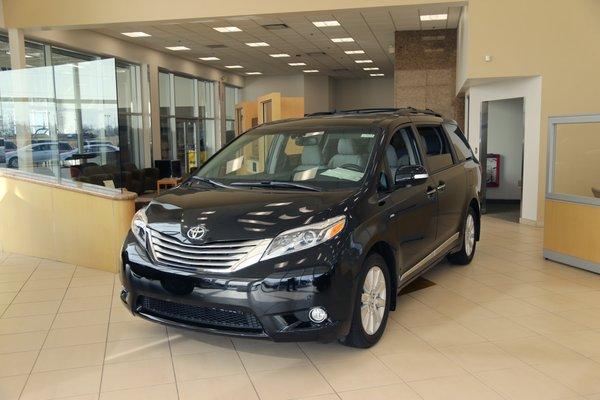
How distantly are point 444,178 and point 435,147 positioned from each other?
0.28m

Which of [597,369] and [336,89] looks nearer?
[597,369]

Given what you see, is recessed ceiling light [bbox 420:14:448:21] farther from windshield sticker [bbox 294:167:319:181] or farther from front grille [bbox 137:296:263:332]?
front grille [bbox 137:296:263:332]

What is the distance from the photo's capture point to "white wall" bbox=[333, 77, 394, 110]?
23766mm

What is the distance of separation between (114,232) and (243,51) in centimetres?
1052

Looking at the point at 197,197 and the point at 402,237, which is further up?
the point at 197,197

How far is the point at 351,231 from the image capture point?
10.3 feet

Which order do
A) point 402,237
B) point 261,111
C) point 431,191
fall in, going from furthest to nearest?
point 261,111, point 431,191, point 402,237

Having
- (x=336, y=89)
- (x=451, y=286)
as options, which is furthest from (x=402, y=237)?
(x=336, y=89)

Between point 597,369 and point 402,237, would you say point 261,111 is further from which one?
point 597,369

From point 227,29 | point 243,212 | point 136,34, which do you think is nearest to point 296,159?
point 243,212

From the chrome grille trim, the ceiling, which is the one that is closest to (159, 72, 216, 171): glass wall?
the ceiling

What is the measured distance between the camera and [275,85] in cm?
2181

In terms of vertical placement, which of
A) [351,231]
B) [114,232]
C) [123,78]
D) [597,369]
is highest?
[123,78]

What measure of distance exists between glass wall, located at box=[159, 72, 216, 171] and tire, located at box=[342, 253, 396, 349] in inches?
509
